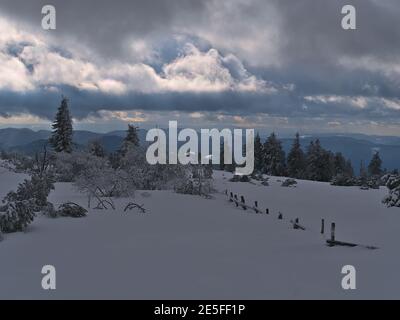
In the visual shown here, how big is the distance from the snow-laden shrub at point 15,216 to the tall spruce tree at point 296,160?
54.1 m

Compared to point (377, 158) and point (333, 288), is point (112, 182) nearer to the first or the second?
point (333, 288)

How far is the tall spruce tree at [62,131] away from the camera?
154 ft

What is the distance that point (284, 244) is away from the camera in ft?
43.0

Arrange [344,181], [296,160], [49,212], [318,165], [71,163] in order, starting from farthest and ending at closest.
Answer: [296,160]
[318,165]
[344,181]
[71,163]
[49,212]

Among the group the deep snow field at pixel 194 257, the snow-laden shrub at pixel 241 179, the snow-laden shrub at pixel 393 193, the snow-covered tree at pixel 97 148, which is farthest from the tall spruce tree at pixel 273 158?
the snow-laden shrub at pixel 393 193

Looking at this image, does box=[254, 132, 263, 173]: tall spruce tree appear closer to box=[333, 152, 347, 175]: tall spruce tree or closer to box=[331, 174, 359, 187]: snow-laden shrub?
box=[333, 152, 347, 175]: tall spruce tree

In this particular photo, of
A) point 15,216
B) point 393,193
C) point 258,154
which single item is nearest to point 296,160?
point 258,154

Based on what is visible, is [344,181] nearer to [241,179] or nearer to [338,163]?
[241,179]

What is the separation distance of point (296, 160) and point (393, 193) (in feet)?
160

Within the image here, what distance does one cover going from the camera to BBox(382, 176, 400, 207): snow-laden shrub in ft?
53.8

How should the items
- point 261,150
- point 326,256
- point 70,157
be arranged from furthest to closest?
point 261,150 → point 70,157 → point 326,256

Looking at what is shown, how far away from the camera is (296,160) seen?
2539 inches

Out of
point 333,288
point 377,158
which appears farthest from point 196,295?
point 377,158
